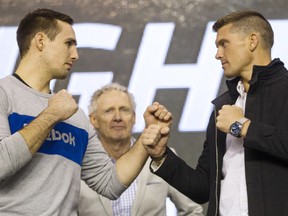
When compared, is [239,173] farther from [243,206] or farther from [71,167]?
[71,167]

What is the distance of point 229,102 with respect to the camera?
321 cm

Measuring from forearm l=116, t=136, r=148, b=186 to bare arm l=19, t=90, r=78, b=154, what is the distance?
43 centimetres

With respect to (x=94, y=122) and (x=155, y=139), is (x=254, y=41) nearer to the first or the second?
(x=155, y=139)

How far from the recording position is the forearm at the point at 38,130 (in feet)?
8.87

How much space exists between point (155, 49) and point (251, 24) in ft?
4.70

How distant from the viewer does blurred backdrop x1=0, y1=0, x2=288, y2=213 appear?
14.9ft

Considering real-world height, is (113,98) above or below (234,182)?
above

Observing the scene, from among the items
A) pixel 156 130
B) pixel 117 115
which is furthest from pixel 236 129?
pixel 117 115

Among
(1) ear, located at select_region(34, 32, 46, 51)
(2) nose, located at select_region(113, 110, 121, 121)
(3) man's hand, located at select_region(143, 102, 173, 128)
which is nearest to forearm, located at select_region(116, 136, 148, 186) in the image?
(3) man's hand, located at select_region(143, 102, 173, 128)

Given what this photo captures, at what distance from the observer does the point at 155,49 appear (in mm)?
4590

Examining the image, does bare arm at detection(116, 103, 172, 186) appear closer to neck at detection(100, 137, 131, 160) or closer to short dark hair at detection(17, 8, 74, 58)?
short dark hair at detection(17, 8, 74, 58)

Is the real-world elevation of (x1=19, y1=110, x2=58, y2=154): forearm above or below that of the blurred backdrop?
below

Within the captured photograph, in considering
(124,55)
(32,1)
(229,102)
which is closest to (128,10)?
(124,55)

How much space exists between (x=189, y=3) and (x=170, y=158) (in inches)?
66.6
